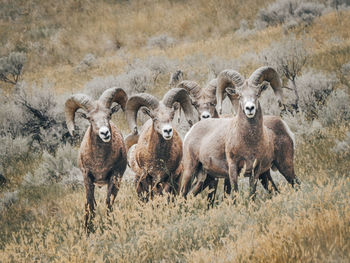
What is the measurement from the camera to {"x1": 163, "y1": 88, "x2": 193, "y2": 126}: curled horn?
6.21 m

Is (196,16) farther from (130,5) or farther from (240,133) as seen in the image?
(240,133)

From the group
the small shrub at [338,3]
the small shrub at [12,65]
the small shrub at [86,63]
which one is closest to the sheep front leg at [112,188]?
the small shrub at [86,63]

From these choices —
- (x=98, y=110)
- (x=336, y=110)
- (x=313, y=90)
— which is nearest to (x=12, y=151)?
(x=98, y=110)

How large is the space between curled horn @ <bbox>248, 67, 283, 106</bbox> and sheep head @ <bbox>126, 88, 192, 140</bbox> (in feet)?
4.28

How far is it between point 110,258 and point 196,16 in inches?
826

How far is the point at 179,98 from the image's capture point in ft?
21.5

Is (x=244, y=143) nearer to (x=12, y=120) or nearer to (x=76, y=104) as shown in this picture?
(x=76, y=104)

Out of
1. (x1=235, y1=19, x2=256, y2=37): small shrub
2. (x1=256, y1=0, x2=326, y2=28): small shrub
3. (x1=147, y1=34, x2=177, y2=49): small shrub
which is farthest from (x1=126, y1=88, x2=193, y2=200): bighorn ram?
(x1=147, y1=34, x2=177, y2=49): small shrub

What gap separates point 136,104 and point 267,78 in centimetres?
210

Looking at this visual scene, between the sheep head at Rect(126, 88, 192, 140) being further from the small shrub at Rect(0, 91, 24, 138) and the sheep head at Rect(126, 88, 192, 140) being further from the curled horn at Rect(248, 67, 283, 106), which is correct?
the small shrub at Rect(0, 91, 24, 138)

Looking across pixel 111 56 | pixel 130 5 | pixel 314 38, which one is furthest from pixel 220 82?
pixel 130 5

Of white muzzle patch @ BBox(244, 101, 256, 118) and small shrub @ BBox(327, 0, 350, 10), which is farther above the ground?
small shrub @ BBox(327, 0, 350, 10)

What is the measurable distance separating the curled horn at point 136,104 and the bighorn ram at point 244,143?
88cm

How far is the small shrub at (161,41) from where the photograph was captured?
70.1 ft
